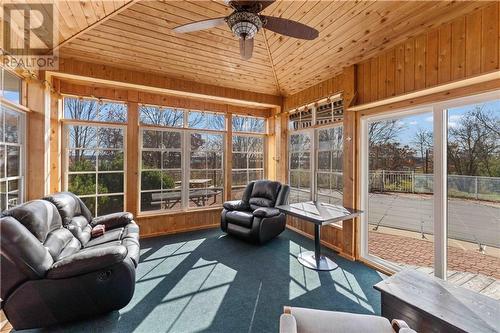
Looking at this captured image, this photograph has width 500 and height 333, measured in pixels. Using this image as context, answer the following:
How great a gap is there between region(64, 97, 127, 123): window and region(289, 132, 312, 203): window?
135 inches

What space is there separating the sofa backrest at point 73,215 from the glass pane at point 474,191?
13.7ft

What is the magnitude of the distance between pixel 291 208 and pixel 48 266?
2854 mm

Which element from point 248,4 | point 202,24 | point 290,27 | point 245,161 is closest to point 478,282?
point 290,27

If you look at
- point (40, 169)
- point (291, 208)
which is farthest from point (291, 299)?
point (40, 169)

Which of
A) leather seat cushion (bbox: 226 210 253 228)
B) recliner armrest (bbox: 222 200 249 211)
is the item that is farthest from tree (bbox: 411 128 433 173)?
recliner armrest (bbox: 222 200 249 211)

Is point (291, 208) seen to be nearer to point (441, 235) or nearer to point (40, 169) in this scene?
point (441, 235)

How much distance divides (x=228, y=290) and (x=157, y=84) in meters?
3.50

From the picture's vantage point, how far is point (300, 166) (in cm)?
486

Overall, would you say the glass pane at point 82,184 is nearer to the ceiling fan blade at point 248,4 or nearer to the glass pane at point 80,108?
the glass pane at point 80,108

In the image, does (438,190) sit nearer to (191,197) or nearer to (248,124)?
(248,124)

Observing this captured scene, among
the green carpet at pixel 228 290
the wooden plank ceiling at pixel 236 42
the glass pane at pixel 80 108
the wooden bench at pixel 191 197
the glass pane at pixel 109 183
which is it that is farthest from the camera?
the wooden bench at pixel 191 197

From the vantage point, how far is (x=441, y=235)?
252 cm

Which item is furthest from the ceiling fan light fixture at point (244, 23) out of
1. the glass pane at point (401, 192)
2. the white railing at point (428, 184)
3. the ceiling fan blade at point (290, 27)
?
the white railing at point (428, 184)

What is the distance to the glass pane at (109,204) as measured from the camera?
4.08 m
